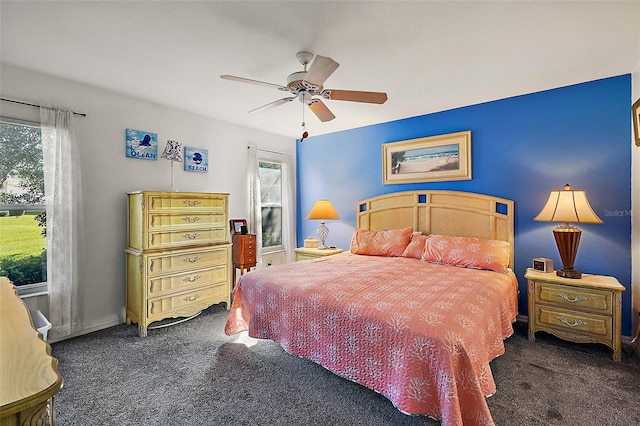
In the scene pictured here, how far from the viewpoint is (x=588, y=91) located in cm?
298

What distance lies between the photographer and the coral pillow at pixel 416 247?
11.6 ft

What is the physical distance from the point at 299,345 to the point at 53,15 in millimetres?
2733

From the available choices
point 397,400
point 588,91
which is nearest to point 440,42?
point 588,91

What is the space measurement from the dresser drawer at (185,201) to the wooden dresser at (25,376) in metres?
2.02

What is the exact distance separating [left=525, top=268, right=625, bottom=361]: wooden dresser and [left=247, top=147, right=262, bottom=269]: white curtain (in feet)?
11.1

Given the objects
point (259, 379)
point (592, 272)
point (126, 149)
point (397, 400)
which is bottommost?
point (259, 379)

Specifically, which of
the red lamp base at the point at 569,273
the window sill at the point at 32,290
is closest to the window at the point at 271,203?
the window sill at the point at 32,290

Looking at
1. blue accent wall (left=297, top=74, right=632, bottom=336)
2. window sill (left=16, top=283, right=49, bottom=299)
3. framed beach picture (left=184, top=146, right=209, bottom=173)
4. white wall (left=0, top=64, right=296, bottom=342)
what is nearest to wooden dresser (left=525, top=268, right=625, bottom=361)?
blue accent wall (left=297, top=74, right=632, bottom=336)

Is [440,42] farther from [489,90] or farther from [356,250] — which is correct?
[356,250]

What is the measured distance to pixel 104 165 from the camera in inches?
127

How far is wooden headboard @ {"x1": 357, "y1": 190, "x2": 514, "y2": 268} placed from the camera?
345 cm

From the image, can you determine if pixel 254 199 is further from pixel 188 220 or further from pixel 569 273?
pixel 569 273

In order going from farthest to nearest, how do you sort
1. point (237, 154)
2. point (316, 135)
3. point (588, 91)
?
point (316, 135) → point (237, 154) → point (588, 91)

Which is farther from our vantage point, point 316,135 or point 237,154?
point 316,135
